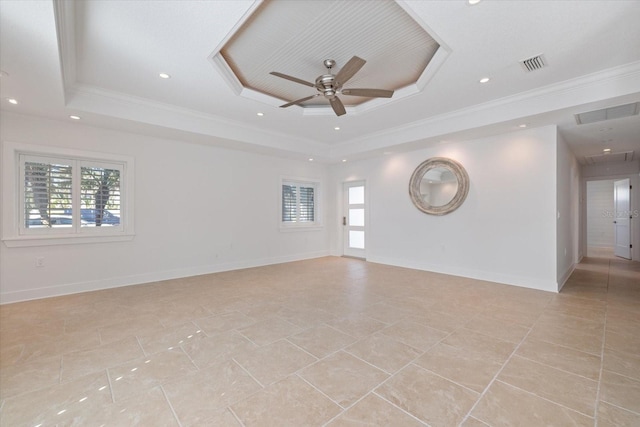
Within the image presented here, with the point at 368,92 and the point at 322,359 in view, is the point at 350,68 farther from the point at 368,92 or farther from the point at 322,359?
the point at 322,359

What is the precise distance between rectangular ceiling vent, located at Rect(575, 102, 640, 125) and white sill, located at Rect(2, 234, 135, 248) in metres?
6.99

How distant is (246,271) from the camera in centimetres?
563

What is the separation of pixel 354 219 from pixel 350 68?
16.4 ft

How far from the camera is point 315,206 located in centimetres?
757

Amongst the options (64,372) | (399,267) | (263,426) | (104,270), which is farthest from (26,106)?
(399,267)

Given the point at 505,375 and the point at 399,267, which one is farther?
the point at 399,267

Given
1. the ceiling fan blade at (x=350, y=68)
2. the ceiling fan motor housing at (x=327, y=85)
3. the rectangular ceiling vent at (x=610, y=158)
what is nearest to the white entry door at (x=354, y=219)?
the ceiling fan motor housing at (x=327, y=85)

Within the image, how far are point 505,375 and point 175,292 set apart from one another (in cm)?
410

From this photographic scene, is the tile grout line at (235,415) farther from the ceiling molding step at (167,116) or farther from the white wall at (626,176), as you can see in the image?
the white wall at (626,176)

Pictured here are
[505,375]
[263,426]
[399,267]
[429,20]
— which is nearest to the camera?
[263,426]

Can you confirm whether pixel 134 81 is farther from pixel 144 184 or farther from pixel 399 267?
pixel 399 267

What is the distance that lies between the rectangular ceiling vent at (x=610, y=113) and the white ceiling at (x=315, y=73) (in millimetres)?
163

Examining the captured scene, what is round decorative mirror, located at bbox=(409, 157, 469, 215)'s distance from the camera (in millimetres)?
5180

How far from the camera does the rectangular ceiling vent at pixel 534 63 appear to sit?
9.59 feet
